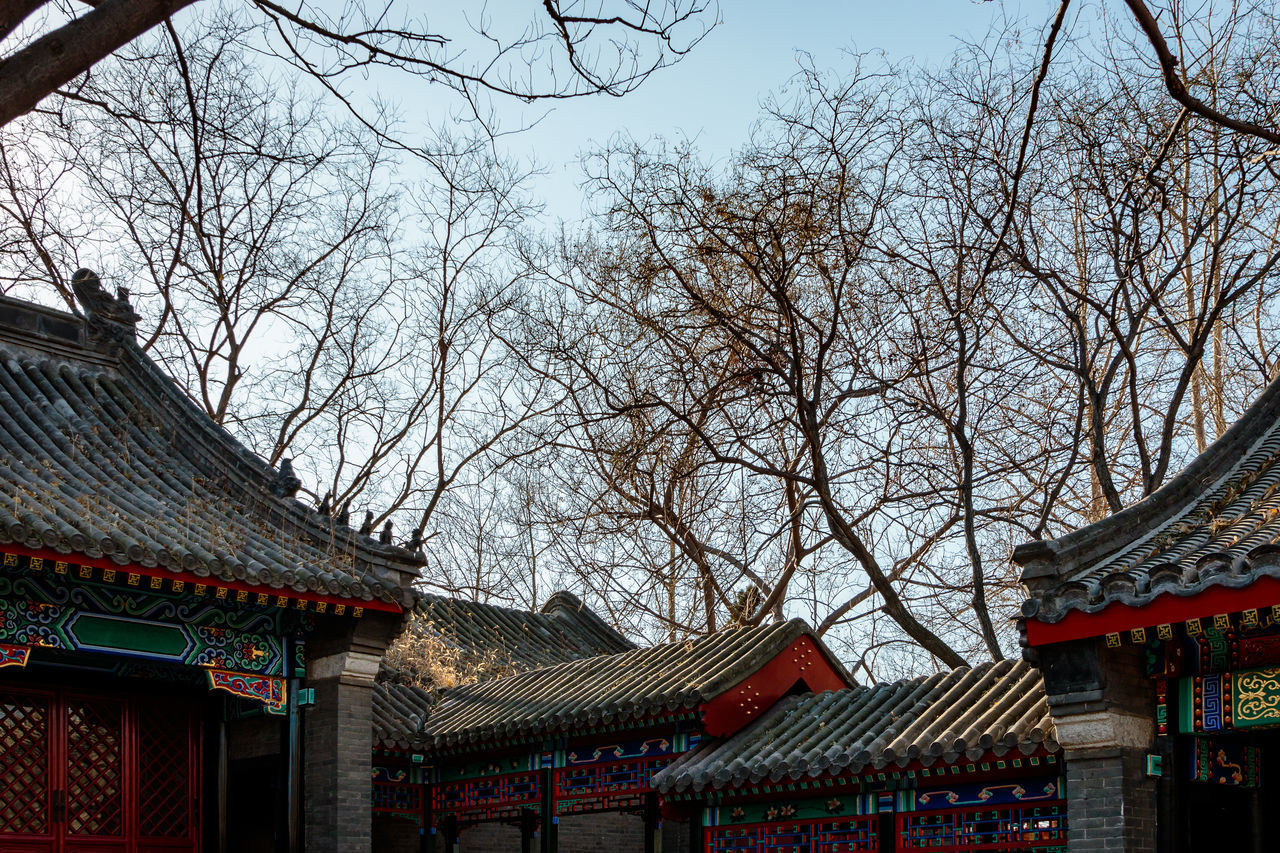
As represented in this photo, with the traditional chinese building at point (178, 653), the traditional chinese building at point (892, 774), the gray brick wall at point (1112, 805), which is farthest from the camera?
the traditional chinese building at point (178, 653)

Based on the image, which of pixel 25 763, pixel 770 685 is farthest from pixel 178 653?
pixel 770 685

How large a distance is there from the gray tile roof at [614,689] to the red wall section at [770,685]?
8cm

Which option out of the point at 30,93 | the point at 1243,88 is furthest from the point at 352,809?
the point at 1243,88

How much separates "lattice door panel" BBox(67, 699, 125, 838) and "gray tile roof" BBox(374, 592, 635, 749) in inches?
167

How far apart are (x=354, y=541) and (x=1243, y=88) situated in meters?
6.90

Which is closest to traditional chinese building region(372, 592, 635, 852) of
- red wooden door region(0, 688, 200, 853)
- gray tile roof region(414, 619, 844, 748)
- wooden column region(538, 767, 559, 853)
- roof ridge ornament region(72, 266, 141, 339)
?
gray tile roof region(414, 619, 844, 748)

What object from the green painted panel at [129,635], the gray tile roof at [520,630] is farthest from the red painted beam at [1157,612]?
the gray tile roof at [520,630]

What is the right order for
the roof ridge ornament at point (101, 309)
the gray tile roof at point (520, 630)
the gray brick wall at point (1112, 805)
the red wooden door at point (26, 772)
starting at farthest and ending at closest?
the gray tile roof at point (520, 630) → the roof ridge ornament at point (101, 309) → the red wooden door at point (26, 772) → the gray brick wall at point (1112, 805)

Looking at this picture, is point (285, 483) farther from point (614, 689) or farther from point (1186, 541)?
point (1186, 541)

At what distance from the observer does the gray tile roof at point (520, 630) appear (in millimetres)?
14875

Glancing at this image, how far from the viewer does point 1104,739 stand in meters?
7.12

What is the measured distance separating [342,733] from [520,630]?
6.70 m

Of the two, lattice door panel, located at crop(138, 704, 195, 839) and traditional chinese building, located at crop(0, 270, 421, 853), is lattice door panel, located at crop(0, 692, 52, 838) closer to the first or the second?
traditional chinese building, located at crop(0, 270, 421, 853)

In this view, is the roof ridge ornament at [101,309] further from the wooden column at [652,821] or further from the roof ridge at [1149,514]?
the roof ridge at [1149,514]
